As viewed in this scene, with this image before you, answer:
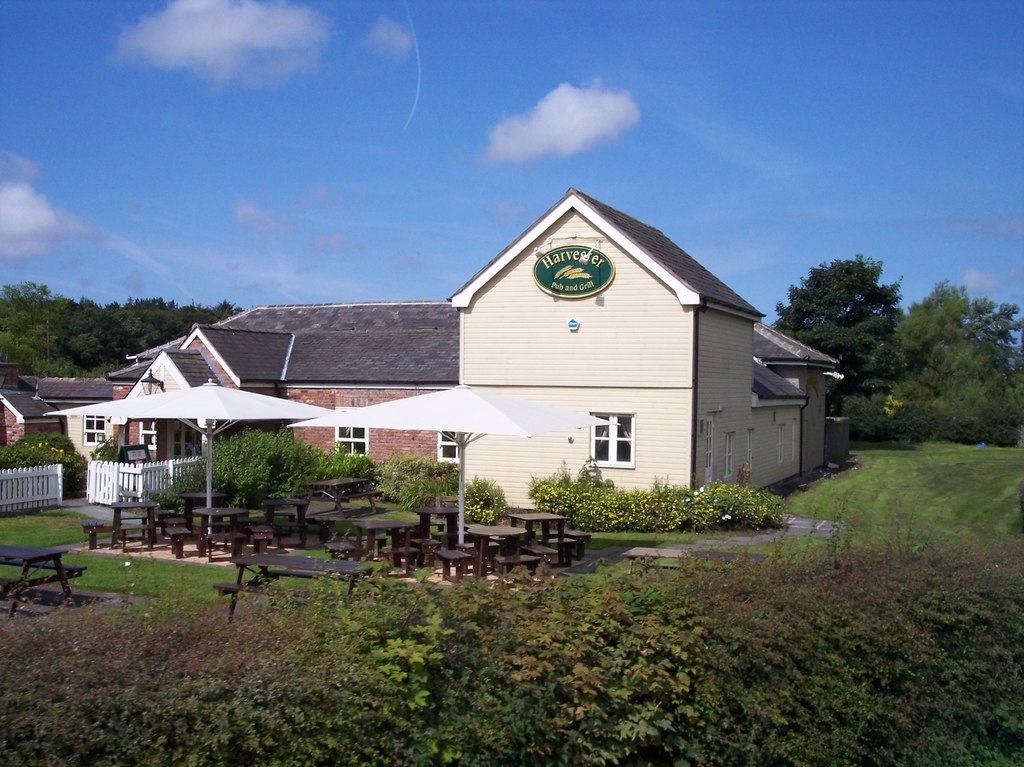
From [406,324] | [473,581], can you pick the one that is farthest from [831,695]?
[406,324]

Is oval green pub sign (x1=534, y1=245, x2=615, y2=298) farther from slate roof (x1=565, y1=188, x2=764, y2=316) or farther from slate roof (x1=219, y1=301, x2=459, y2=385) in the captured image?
slate roof (x1=219, y1=301, x2=459, y2=385)

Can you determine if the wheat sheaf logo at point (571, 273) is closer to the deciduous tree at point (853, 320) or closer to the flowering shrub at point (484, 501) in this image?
the flowering shrub at point (484, 501)

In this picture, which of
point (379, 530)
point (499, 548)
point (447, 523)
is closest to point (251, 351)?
point (447, 523)

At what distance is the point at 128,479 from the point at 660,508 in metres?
11.6

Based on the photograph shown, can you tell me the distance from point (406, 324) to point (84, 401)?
12127 millimetres

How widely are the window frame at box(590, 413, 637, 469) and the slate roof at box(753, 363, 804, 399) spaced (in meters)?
6.35

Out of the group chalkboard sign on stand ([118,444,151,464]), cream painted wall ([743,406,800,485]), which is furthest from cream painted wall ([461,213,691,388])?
chalkboard sign on stand ([118,444,151,464])

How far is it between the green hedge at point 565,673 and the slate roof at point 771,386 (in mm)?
17788

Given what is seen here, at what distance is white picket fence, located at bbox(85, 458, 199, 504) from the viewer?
65.1 feet

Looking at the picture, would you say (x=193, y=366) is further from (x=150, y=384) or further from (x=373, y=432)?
(x=373, y=432)

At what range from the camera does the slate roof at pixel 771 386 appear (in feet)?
85.1

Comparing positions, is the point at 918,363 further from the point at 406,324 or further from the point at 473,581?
the point at 473,581

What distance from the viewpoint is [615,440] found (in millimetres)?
20312

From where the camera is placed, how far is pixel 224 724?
16.5ft
